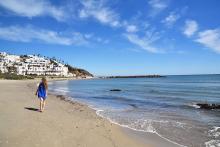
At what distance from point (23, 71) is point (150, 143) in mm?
143339

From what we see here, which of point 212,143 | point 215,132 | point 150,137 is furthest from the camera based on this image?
point 215,132

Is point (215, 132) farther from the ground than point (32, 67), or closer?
closer

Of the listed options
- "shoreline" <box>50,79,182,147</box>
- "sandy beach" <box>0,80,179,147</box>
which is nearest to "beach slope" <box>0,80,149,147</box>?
"sandy beach" <box>0,80,179,147</box>

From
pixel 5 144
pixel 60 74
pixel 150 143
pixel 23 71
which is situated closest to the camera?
pixel 5 144

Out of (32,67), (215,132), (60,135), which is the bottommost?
(215,132)

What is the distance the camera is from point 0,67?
130625 mm

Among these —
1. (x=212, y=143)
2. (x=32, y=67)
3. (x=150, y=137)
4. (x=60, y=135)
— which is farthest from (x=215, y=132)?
(x=32, y=67)

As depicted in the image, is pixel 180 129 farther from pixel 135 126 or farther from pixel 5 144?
pixel 5 144

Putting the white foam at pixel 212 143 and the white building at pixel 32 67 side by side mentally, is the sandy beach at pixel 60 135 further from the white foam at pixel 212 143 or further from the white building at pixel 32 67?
the white building at pixel 32 67

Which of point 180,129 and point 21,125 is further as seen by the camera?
point 180,129

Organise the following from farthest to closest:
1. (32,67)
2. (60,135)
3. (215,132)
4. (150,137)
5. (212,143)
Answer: (32,67), (215,132), (150,137), (212,143), (60,135)

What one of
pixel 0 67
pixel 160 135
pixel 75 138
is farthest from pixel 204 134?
pixel 0 67

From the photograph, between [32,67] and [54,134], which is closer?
[54,134]

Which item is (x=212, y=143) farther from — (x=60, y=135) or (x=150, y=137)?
(x=60, y=135)
